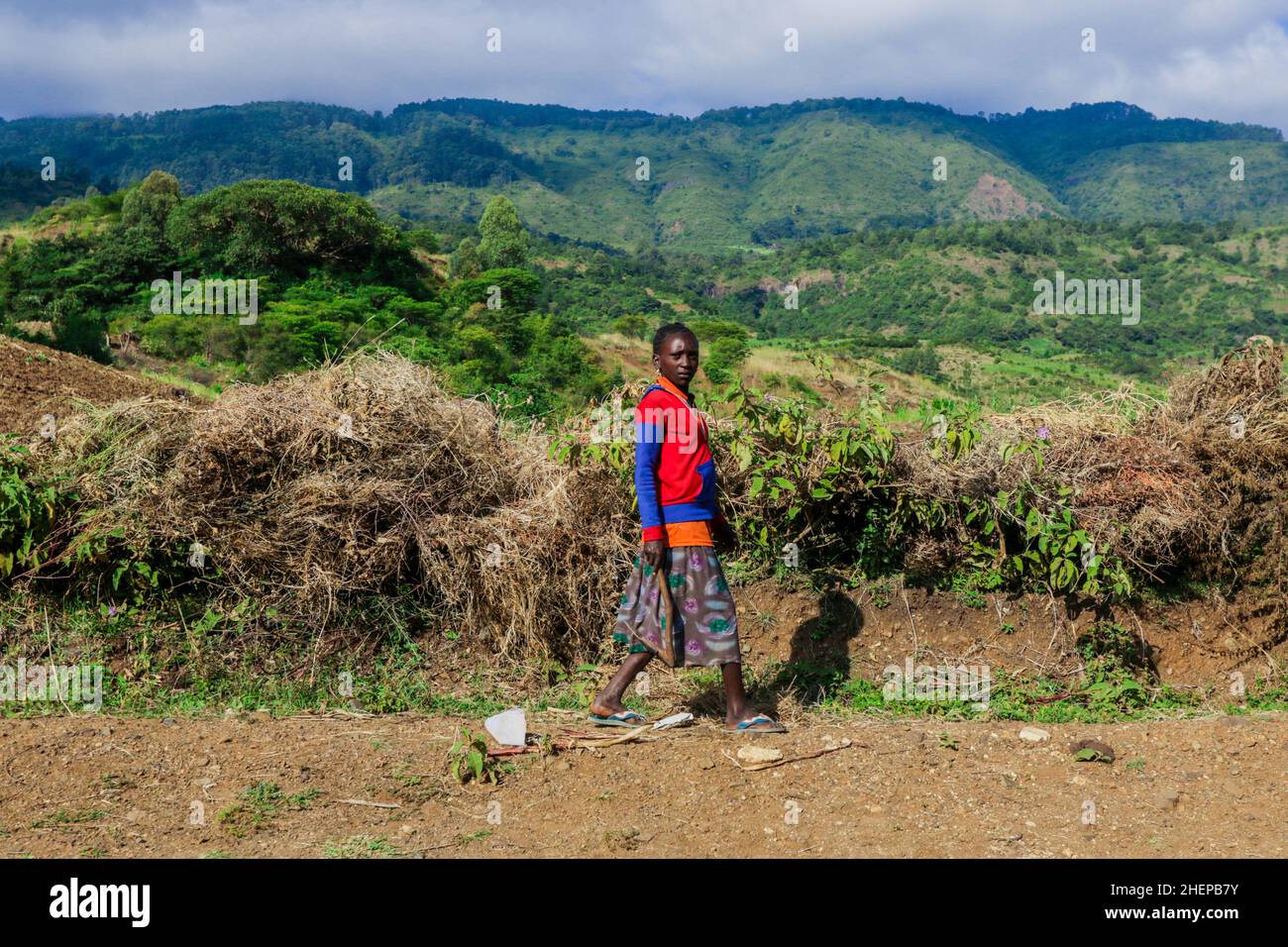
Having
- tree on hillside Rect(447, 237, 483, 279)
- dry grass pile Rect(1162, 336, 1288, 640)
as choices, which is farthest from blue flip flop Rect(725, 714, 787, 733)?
tree on hillside Rect(447, 237, 483, 279)

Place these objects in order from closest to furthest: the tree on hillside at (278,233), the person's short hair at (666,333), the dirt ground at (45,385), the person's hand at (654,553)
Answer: the person's hand at (654,553), the person's short hair at (666,333), the dirt ground at (45,385), the tree on hillside at (278,233)

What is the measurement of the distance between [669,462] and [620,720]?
109cm

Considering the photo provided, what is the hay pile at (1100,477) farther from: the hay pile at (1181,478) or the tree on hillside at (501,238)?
the tree on hillside at (501,238)

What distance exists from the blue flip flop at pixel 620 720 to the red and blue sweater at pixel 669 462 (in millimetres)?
765

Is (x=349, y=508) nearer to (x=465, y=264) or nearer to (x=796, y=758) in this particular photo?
(x=796, y=758)

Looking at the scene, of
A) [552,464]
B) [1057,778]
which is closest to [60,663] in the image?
[552,464]

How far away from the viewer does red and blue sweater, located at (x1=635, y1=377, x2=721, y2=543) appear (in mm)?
3996

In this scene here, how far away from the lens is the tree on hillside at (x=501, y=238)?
41.9 m

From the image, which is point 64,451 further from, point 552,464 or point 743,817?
point 743,817

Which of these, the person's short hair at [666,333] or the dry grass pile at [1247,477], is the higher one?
the person's short hair at [666,333]

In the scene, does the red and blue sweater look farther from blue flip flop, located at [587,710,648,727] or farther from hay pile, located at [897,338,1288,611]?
hay pile, located at [897,338,1288,611]

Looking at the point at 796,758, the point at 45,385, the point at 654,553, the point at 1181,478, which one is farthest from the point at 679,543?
the point at 45,385

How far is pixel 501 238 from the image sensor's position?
43344 millimetres

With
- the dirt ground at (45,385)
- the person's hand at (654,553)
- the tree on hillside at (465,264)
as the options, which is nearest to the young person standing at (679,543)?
the person's hand at (654,553)
